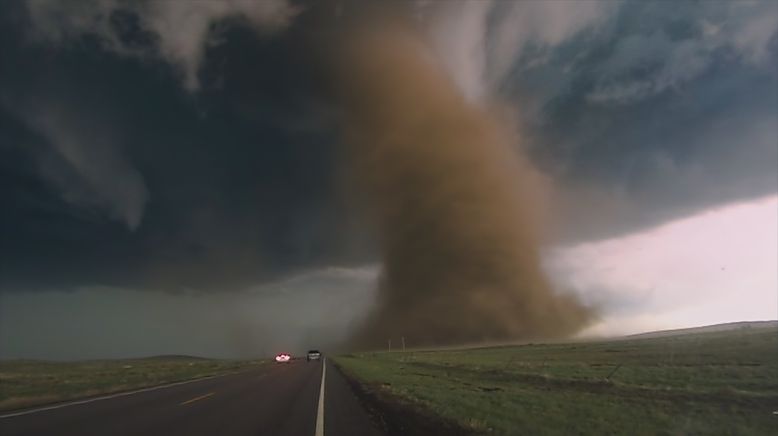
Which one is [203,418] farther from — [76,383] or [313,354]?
[313,354]

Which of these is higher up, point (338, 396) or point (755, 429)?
point (338, 396)

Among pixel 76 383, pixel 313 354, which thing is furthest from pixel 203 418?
pixel 313 354

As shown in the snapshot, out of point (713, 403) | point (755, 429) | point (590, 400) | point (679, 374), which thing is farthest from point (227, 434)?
point (679, 374)

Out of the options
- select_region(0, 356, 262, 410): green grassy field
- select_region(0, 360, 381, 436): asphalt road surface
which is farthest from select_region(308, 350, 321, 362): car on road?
select_region(0, 360, 381, 436): asphalt road surface

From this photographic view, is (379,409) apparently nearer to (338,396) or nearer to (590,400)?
(338,396)

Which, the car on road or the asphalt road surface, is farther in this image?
the car on road

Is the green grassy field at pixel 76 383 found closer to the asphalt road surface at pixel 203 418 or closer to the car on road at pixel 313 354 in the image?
the asphalt road surface at pixel 203 418

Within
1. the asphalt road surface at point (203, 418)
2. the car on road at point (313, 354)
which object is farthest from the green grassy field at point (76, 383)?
the car on road at point (313, 354)

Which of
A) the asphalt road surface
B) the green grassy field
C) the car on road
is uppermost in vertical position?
the car on road

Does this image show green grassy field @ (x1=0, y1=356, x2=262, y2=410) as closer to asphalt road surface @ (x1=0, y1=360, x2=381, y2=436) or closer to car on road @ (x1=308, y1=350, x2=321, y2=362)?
asphalt road surface @ (x1=0, y1=360, x2=381, y2=436)

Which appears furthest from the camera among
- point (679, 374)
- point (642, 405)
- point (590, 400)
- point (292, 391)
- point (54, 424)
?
point (679, 374)

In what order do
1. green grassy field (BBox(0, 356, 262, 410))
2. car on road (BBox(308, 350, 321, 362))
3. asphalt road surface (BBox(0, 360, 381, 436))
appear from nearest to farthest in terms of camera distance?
1. asphalt road surface (BBox(0, 360, 381, 436))
2. green grassy field (BBox(0, 356, 262, 410))
3. car on road (BBox(308, 350, 321, 362))

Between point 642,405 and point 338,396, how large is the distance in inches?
363

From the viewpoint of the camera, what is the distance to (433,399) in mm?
15883
